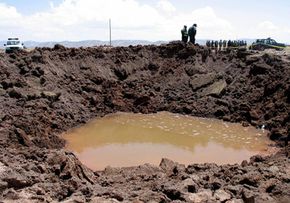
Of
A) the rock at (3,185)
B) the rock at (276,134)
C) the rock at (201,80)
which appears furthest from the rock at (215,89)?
the rock at (3,185)

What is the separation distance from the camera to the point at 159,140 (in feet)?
57.2

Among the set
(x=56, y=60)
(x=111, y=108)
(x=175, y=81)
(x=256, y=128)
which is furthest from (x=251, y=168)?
(x=56, y=60)

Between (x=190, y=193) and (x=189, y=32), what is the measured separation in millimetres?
18306

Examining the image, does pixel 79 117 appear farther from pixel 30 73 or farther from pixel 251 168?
pixel 251 168

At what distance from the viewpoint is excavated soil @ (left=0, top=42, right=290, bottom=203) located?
9.20 m

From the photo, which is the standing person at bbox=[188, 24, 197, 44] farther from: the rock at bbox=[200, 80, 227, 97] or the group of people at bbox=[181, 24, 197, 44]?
the rock at bbox=[200, 80, 227, 97]

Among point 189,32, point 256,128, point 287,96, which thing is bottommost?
point 256,128

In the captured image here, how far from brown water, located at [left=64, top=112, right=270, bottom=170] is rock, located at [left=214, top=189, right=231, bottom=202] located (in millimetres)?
5631

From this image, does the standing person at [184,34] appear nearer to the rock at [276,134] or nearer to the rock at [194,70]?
the rock at [194,70]

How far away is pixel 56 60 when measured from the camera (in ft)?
74.3

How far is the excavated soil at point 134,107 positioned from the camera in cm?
920

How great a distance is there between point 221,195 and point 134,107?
1262cm

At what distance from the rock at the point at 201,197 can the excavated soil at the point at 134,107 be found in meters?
0.02

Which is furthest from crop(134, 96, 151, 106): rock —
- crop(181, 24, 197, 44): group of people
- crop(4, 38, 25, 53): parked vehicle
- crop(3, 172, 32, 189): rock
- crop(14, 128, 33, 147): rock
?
crop(3, 172, 32, 189): rock
